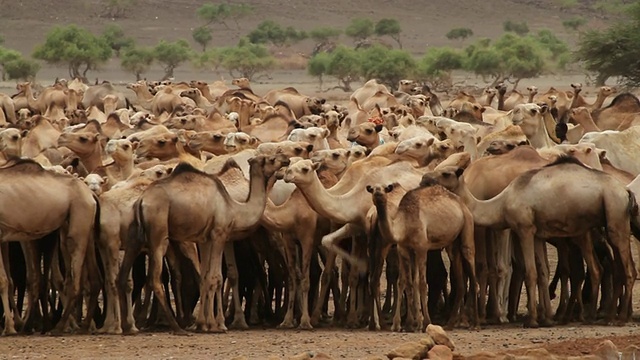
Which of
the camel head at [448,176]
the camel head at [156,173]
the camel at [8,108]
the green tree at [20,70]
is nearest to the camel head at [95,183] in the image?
the camel head at [156,173]

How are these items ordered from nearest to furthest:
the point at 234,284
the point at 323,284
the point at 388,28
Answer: the point at 323,284, the point at 234,284, the point at 388,28

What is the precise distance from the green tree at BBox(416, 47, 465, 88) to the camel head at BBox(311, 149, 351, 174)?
36.4 metres

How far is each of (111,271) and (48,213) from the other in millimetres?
718

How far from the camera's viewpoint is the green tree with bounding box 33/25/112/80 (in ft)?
182

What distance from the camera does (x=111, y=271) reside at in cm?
1190

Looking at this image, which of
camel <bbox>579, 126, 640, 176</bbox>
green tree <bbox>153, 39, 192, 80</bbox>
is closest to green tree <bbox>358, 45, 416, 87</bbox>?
green tree <bbox>153, 39, 192, 80</bbox>

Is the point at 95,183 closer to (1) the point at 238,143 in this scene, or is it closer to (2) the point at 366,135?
(1) the point at 238,143

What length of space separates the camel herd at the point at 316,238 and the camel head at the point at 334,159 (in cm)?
1

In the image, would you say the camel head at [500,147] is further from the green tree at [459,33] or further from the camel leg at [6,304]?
the green tree at [459,33]

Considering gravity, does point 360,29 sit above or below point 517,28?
below

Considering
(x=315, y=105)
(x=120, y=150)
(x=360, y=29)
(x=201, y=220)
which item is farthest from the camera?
(x=360, y=29)

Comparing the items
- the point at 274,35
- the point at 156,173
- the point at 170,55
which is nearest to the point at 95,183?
the point at 156,173

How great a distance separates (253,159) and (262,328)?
1.30m

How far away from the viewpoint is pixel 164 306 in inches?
461
